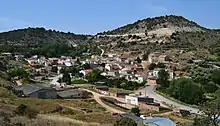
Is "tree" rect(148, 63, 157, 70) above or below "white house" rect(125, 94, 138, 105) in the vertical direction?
above

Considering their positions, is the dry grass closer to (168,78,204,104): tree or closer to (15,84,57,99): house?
(15,84,57,99): house

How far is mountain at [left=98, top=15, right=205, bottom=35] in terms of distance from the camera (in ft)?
546

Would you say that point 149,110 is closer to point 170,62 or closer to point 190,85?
point 190,85

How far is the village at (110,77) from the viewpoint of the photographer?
4972cm

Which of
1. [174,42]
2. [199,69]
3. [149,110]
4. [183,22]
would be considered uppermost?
[183,22]

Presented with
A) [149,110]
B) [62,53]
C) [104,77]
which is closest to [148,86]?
[104,77]

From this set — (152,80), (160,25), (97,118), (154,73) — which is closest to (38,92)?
(97,118)

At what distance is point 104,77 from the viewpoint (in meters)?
75.6

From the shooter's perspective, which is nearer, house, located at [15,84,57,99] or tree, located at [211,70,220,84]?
house, located at [15,84,57,99]

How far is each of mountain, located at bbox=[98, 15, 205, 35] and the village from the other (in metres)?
56.2

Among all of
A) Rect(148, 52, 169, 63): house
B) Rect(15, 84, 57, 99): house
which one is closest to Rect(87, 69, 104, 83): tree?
Rect(15, 84, 57, 99): house

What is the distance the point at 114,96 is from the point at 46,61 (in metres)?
53.7

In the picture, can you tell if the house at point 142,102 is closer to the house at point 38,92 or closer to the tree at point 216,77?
the house at point 38,92

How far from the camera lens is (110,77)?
254 feet
